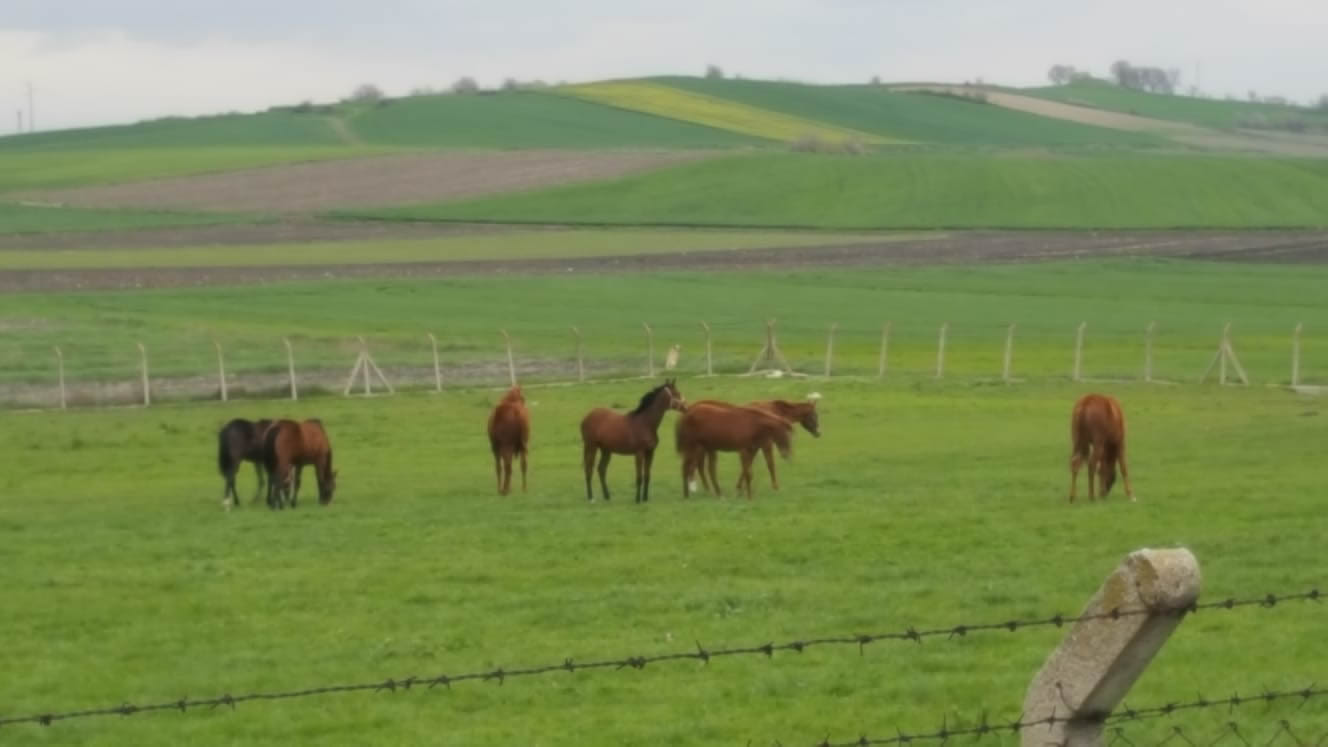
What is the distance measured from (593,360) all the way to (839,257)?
37734 mm

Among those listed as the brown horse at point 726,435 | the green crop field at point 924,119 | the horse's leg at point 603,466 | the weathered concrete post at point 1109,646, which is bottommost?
the horse's leg at point 603,466

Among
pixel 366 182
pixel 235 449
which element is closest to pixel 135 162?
pixel 366 182

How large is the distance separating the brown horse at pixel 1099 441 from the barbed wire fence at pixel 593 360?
20.7 metres

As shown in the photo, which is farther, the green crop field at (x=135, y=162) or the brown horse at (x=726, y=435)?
the green crop field at (x=135, y=162)

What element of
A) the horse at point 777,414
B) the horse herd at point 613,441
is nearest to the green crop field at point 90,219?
the horse herd at point 613,441

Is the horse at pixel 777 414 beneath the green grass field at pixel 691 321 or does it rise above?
above

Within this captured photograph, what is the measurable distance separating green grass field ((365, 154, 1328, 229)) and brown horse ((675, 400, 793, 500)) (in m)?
81.6

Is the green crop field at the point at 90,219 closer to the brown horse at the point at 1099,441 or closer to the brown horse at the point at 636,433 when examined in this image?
the brown horse at the point at 636,433

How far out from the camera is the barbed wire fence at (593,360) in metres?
48.5

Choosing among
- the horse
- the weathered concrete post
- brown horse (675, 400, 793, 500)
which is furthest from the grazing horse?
the weathered concrete post

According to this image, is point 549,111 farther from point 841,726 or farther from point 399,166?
point 841,726

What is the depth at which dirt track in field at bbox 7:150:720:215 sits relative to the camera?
405ft

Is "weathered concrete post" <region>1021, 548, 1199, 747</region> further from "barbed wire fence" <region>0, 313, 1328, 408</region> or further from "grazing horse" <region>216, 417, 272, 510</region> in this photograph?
"barbed wire fence" <region>0, 313, 1328, 408</region>

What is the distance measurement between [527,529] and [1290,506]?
8309 millimetres
